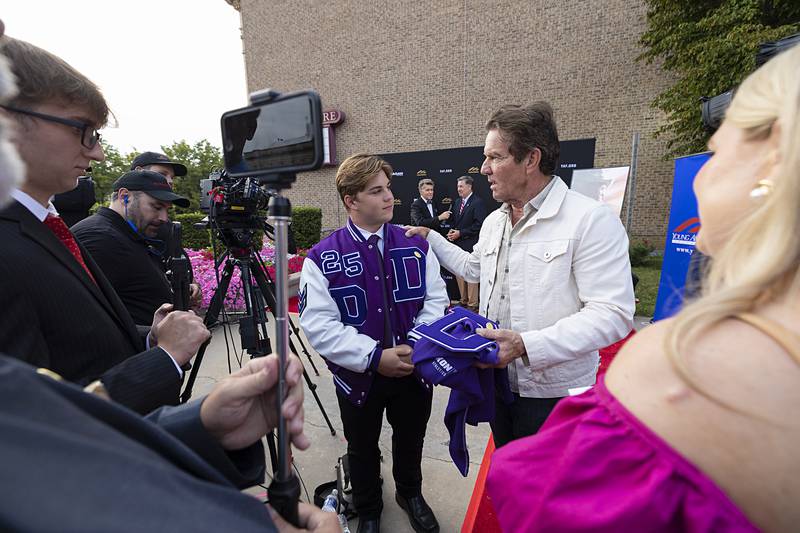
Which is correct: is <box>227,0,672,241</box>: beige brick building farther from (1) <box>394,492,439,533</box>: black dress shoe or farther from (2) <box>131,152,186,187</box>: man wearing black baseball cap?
(1) <box>394,492,439,533</box>: black dress shoe

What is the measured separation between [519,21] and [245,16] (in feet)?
42.5

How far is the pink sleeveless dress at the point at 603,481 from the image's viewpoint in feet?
1.86

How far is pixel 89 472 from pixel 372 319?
5.24 ft

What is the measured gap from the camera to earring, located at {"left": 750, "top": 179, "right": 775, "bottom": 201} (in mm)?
629

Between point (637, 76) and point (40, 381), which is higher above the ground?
point (637, 76)

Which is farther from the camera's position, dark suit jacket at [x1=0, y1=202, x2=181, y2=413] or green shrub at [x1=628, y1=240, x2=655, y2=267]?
green shrub at [x1=628, y1=240, x2=655, y2=267]

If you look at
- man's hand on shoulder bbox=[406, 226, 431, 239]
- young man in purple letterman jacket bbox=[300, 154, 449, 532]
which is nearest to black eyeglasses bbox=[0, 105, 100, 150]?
young man in purple letterman jacket bbox=[300, 154, 449, 532]

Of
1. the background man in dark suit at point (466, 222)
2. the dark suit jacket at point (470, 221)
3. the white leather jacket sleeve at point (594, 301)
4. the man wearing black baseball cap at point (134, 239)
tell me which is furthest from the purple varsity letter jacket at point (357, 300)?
the dark suit jacket at point (470, 221)

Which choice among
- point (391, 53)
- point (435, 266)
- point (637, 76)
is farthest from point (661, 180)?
point (435, 266)

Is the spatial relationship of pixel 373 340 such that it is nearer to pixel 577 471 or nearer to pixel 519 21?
pixel 577 471

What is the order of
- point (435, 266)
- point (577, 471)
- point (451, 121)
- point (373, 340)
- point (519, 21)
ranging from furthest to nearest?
point (451, 121), point (519, 21), point (435, 266), point (373, 340), point (577, 471)

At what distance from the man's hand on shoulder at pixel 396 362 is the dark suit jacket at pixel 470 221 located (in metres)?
5.27

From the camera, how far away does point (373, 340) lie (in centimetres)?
197

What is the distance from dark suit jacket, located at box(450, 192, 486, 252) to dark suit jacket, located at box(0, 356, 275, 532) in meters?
6.66
